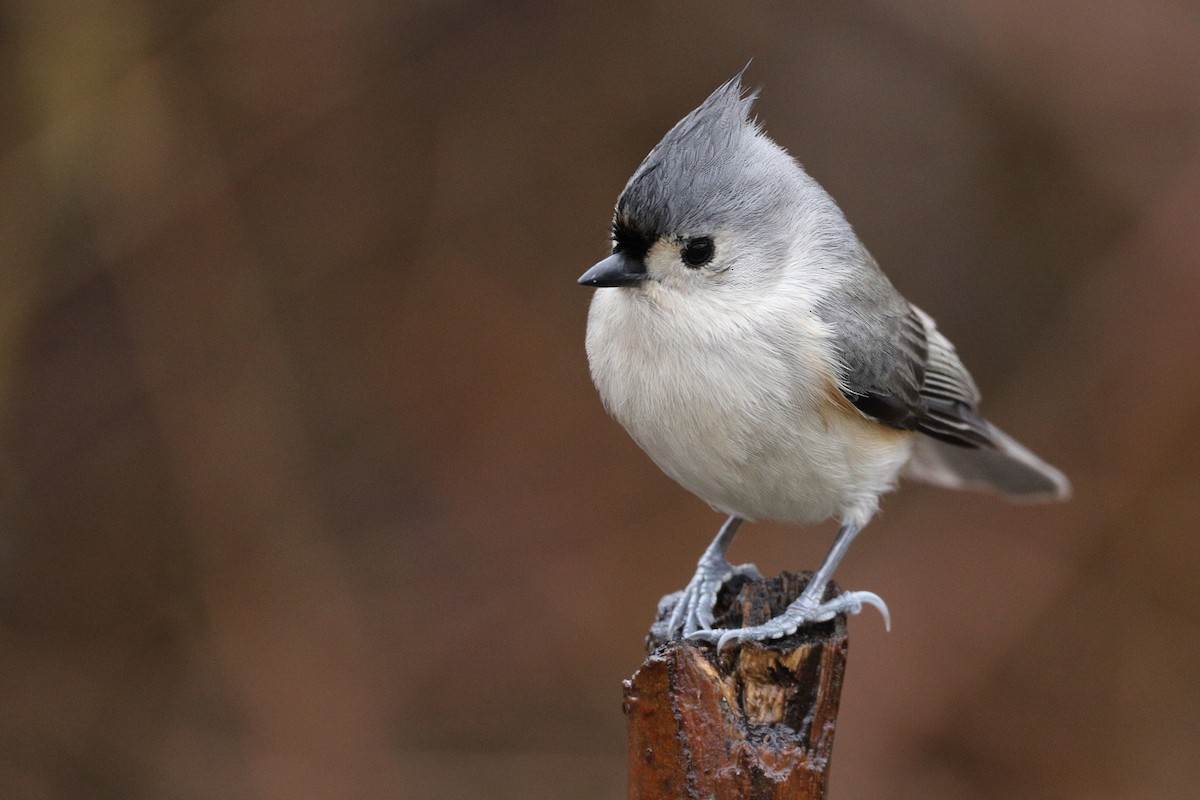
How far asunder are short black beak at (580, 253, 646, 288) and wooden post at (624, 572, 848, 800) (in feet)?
2.33

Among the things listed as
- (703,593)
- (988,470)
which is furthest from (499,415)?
(703,593)

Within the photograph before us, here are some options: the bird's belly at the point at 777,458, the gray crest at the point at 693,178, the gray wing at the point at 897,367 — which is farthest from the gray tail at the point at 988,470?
the gray crest at the point at 693,178

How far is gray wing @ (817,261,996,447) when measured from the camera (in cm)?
256

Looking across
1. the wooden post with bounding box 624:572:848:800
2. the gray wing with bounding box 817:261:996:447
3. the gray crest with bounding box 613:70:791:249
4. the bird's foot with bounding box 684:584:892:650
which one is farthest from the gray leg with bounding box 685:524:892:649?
the gray crest with bounding box 613:70:791:249

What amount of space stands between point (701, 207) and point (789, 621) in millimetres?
839

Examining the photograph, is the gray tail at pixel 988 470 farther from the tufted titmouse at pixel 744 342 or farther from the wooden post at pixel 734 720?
the wooden post at pixel 734 720

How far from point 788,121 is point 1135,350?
61.9 inches

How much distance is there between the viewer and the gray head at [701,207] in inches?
92.0

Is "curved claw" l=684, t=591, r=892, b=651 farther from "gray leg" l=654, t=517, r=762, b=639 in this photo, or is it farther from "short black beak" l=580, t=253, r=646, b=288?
"short black beak" l=580, t=253, r=646, b=288

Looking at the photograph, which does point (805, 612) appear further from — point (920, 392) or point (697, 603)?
point (920, 392)

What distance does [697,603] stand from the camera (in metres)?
2.71

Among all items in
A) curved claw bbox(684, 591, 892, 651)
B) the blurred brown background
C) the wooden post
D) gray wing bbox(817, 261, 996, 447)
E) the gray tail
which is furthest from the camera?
the blurred brown background

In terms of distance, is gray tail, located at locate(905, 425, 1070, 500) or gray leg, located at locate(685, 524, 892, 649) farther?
gray tail, located at locate(905, 425, 1070, 500)

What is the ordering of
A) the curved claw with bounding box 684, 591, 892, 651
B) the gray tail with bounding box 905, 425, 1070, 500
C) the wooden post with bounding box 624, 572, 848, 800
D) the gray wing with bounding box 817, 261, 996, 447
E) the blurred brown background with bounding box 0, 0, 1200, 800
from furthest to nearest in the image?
the blurred brown background with bounding box 0, 0, 1200, 800
the gray tail with bounding box 905, 425, 1070, 500
the gray wing with bounding box 817, 261, 996, 447
the curved claw with bounding box 684, 591, 892, 651
the wooden post with bounding box 624, 572, 848, 800
